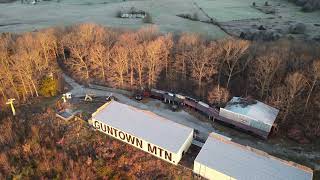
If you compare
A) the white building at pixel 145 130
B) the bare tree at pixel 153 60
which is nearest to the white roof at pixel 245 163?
the white building at pixel 145 130

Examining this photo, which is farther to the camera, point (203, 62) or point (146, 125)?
point (203, 62)

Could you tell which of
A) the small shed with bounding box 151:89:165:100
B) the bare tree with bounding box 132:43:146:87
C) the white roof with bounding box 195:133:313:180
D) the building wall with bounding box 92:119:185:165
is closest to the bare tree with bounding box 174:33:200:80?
the bare tree with bounding box 132:43:146:87

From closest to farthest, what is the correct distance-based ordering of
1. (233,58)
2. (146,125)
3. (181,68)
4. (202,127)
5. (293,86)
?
(146,125) < (293,86) < (202,127) < (233,58) < (181,68)

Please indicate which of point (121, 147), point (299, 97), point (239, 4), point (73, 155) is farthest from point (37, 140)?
point (239, 4)

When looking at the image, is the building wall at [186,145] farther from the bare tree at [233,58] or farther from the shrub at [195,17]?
the shrub at [195,17]

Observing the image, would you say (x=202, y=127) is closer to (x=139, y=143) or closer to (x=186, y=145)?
(x=186, y=145)

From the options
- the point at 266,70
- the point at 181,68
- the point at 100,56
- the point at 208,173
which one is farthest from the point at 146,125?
the point at 266,70
